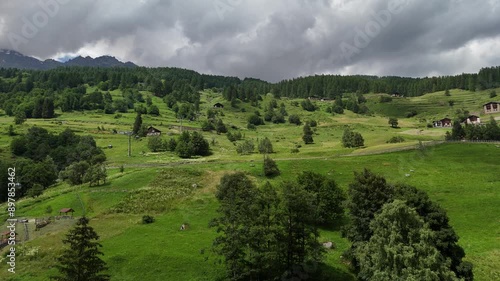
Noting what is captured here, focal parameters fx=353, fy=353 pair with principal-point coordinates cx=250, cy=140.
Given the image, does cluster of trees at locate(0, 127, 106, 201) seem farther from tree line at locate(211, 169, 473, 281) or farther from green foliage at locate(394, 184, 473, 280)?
green foliage at locate(394, 184, 473, 280)

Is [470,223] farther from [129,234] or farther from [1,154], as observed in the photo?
[1,154]

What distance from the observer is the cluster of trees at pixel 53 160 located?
9038 cm

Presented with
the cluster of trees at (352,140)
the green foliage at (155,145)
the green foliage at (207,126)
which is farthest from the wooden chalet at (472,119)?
the green foliage at (155,145)

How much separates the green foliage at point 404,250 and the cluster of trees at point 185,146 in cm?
9457

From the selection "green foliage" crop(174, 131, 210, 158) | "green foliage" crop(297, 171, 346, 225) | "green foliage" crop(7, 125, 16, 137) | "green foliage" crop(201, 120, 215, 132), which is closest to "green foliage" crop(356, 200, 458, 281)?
"green foliage" crop(297, 171, 346, 225)

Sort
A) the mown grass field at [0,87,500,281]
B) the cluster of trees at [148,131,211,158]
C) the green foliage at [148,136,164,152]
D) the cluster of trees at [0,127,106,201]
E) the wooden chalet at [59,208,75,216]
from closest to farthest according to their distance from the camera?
the mown grass field at [0,87,500,281] < the wooden chalet at [59,208,75,216] < the cluster of trees at [0,127,106,201] < the cluster of trees at [148,131,211,158] < the green foliage at [148,136,164,152]

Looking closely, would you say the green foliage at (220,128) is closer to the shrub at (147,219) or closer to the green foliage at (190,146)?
the green foliage at (190,146)

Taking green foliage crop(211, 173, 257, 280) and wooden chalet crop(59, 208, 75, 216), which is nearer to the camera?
green foliage crop(211, 173, 257, 280)

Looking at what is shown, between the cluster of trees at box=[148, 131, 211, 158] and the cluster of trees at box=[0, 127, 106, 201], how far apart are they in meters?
19.3

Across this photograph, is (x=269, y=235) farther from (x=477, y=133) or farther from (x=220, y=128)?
(x=220, y=128)

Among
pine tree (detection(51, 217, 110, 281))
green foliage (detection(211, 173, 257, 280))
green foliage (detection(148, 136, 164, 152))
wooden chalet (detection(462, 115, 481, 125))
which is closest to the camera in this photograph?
pine tree (detection(51, 217, 110, 281))

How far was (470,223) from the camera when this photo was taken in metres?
58.5

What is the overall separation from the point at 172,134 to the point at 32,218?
102245 millimetres

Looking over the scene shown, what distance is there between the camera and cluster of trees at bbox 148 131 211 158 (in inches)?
4805
